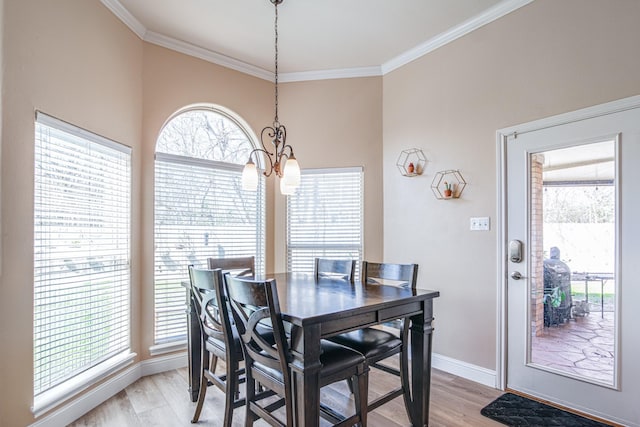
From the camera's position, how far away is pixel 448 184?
10.2 ft

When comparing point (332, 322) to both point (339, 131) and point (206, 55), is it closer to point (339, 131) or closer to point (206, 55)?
point (339, 131)

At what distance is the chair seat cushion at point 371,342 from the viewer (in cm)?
207

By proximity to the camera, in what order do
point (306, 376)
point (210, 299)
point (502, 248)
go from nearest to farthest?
1. point (306, 376)
2. point (210, 299)
3. point (502, 248)

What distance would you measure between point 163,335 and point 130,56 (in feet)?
8.05

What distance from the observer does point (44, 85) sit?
2.12m

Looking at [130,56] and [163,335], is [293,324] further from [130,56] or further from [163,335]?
[130,56]

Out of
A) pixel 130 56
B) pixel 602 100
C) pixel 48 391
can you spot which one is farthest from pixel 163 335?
pixel 602 100

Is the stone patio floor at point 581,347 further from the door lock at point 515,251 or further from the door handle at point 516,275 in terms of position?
the door lock at point 515,251

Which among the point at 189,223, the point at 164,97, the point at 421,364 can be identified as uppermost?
the point at 164,97

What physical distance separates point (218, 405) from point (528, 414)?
83.1 inches

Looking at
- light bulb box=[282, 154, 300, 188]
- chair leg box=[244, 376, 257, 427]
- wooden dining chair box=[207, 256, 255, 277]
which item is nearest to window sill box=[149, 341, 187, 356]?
wooden dining chair box=[207, 256, 255, 277]

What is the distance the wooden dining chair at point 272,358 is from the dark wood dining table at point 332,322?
0.19ft

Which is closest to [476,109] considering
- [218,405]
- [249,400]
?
[249,400]

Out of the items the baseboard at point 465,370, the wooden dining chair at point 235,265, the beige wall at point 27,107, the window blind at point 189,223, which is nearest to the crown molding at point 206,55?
the beige wall at point 27,107
